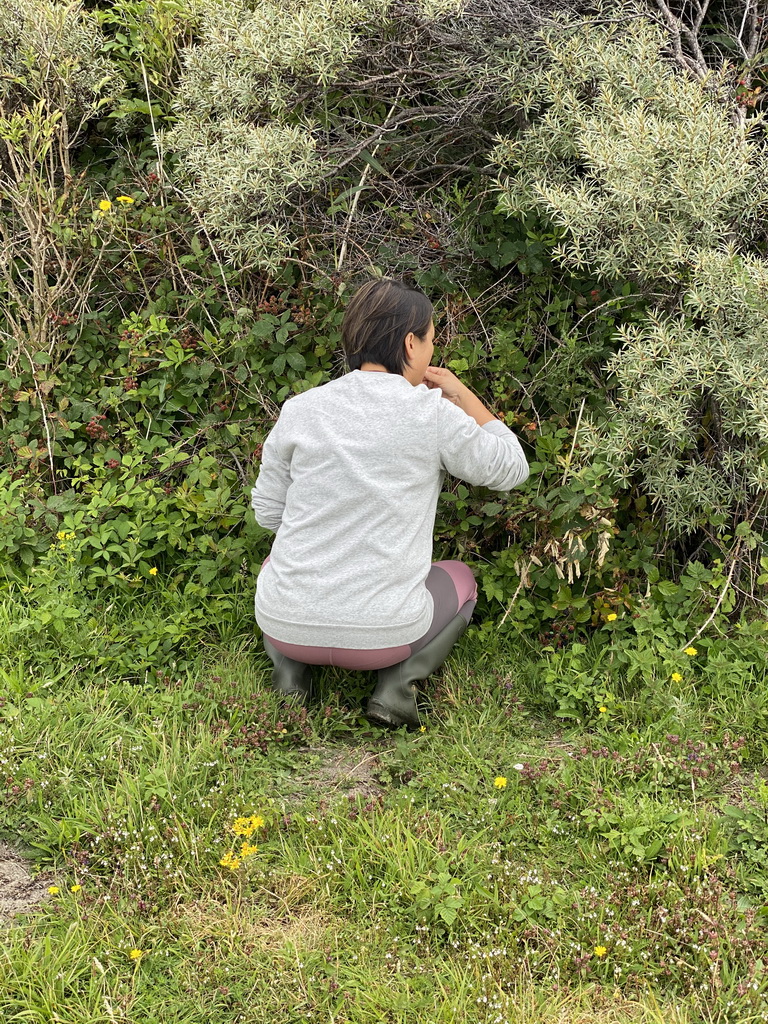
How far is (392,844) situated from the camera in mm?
2684

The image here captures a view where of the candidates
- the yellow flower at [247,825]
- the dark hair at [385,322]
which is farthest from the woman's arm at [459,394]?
the yellow flower at [247,825]

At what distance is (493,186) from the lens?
12.3ft

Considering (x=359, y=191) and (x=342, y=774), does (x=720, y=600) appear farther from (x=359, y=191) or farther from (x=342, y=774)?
(x=359, y=191)

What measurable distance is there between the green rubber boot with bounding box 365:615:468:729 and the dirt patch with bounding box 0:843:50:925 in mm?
1141

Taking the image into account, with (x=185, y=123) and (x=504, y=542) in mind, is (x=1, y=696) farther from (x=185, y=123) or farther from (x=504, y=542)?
(x=185, y=123)

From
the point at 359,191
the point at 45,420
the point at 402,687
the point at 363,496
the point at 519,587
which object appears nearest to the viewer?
the point at 363,496

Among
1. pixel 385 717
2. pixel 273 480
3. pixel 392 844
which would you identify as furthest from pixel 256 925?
pixel 273 480

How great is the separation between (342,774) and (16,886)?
1.00 m

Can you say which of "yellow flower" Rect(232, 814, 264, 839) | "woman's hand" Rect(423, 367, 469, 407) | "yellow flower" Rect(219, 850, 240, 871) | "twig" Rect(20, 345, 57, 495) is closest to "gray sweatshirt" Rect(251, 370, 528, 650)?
"woman's hand" Rect(423, 367, 469, 407)

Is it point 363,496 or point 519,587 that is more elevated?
point 363,496

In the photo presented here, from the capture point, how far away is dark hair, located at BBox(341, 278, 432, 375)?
2973 mm

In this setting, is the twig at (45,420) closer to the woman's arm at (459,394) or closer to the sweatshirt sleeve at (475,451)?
the woman's arm at (459,394)

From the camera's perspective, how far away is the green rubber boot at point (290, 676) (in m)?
3.25

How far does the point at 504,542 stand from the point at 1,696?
1.94 metres
